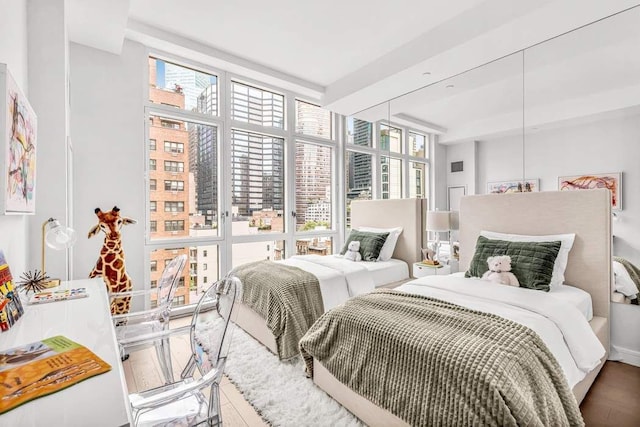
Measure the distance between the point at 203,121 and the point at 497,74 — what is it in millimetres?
3210

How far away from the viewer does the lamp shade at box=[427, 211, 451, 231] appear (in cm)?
329

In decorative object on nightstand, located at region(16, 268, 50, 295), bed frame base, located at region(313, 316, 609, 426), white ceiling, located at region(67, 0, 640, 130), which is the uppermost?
white ceiling, located at region(67, 0, 640, 130)

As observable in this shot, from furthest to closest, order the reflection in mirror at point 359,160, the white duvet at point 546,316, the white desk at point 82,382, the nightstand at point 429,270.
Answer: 1. the reflection in mirror at point 359,160
2. the nightstand at point 429,270
3. the white duvet at point 546,316
4. the white desk at point 82,382

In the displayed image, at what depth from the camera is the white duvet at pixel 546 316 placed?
1.62 metres

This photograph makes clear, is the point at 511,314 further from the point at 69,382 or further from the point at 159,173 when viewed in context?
the point at 159,173

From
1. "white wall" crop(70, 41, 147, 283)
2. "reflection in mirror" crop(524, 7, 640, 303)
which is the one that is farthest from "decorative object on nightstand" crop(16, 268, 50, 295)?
"reflection in mirror" crop(524, 7, 640, 303)

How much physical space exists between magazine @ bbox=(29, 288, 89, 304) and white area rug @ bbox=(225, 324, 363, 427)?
91 cm

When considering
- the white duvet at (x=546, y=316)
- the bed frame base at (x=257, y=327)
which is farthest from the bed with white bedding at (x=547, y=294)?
the bed frame base at (x=257, y=327)

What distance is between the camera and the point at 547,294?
2.05 meters

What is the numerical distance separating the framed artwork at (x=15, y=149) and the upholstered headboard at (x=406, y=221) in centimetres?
343

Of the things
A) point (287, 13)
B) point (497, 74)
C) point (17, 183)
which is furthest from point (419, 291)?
point (287, 13)

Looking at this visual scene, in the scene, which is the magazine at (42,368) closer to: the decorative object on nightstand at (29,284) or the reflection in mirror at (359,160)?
the decorative object on nightstand at (29,284)

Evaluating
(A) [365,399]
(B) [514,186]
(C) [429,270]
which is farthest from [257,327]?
(B) [514,186]

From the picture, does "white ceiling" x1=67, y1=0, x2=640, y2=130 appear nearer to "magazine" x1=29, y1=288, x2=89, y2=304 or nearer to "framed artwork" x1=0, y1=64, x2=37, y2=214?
"framed artwork" x1=0, y1=64, x2=37, y2=214
